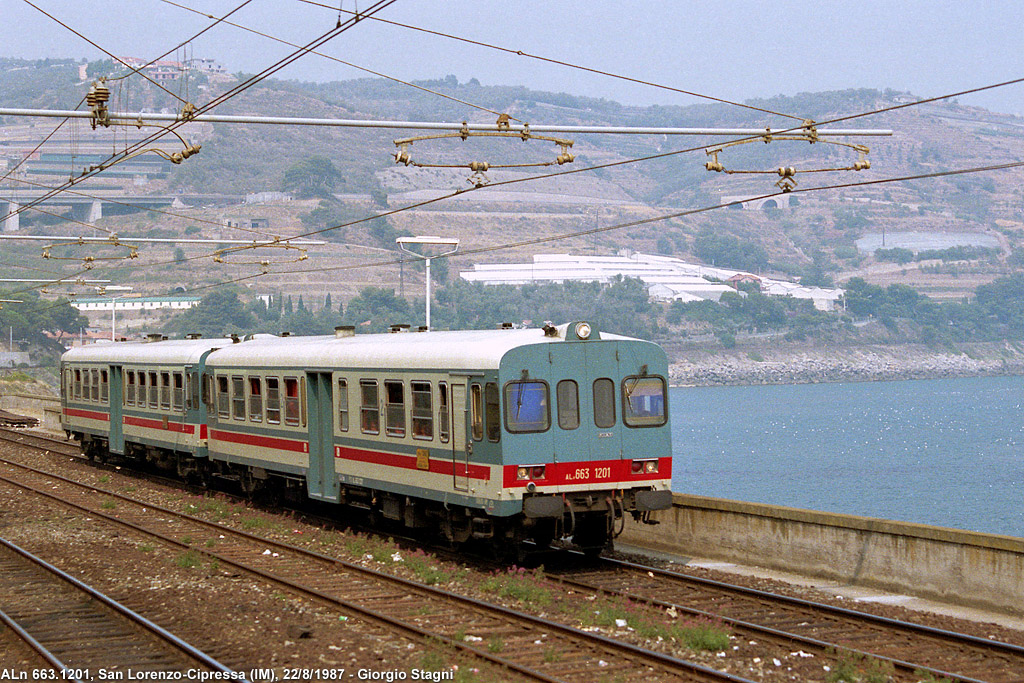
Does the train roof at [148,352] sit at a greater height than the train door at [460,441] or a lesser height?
greater

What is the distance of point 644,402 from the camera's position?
17.1 m

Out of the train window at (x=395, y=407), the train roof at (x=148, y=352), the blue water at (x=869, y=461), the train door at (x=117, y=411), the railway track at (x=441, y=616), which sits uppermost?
the train roof at (x=148, y=352)

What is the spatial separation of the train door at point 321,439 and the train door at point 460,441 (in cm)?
442

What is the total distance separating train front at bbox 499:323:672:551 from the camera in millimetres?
15891

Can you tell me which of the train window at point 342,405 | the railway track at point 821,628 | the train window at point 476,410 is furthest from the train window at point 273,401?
the railway track at point 821,628

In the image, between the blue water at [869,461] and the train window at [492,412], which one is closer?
the train window at [492,412]

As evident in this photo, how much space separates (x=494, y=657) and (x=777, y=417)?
6037 inches

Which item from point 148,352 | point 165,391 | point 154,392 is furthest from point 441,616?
point 148,352

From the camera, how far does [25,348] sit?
161m

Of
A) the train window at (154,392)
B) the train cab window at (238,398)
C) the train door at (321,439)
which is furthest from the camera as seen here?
the train window at (154,392)

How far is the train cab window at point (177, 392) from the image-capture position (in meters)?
27.5

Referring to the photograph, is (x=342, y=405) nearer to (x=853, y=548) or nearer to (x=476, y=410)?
(x=476, y=410)

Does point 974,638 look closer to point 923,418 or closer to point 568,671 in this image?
point 568,671

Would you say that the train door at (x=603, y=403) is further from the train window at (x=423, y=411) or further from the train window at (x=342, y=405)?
the train window at (x=342, y=405)
